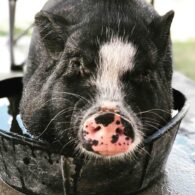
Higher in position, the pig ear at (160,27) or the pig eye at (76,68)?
the pig ear at (160,27)

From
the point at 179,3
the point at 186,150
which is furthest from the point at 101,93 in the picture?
the point at 179,3

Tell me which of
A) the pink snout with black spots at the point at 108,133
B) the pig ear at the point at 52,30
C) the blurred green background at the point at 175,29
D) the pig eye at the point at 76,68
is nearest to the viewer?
the pink snout with black spots at the point at 108,133

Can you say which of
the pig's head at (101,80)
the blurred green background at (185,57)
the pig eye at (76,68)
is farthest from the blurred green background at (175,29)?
the pig eye at (76,68)

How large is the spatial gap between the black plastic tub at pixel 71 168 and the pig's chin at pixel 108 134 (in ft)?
0.84

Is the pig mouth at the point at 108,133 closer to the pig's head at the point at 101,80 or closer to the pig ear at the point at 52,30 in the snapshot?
the pig's head at the point at 101,80

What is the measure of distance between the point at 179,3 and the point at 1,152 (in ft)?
22.9

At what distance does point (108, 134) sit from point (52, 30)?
2.50ft

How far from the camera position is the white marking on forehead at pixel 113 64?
8.21 feet

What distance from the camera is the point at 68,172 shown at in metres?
2.66

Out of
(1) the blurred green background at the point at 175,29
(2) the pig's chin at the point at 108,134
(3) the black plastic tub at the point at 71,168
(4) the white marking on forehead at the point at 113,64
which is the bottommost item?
(1) the blurred green background at the point at 175,29

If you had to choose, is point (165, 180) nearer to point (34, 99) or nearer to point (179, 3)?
point (34, 99)

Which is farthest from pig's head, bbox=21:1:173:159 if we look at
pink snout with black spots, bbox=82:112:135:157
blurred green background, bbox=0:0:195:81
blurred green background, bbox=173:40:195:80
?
blurred green background, bbox=173:40:195:80

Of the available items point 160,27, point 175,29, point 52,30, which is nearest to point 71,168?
point 52,30

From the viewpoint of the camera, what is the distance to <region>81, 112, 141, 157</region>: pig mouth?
2264mm
